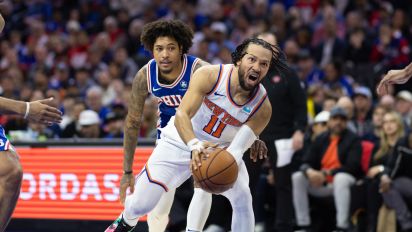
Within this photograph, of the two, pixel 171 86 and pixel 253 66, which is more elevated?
pixel 253 66

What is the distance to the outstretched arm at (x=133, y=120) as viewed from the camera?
24.1 feet

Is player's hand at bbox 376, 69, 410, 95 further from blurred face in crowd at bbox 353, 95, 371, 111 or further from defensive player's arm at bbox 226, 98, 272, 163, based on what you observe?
blurred face in crowd at bbox 353, 95, 371, 111

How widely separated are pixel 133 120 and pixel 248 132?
4.41 ft

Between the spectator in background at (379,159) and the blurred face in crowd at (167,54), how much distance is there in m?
3.23

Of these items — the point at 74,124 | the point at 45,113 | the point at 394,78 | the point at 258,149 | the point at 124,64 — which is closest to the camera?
the point at 45,113

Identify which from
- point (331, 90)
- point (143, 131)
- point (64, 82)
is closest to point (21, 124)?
point (143, 131)

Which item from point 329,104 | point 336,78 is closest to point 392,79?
point 329,104

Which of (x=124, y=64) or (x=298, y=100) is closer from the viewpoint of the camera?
(x=298, y=100)

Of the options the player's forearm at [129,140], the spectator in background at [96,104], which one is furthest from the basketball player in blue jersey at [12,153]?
the spectator in background at [96,104]

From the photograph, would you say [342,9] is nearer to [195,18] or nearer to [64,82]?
[195,18]

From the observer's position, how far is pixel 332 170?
31.9ft

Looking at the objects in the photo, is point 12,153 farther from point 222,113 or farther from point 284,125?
point 284,125

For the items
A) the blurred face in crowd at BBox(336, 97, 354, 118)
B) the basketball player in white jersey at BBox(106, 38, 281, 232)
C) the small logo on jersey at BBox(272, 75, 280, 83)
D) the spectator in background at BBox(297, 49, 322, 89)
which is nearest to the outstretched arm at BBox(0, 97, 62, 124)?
the basketball player in white jersey at BBox(106, 38, 281, 232)

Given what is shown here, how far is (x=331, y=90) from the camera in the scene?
1205cm
